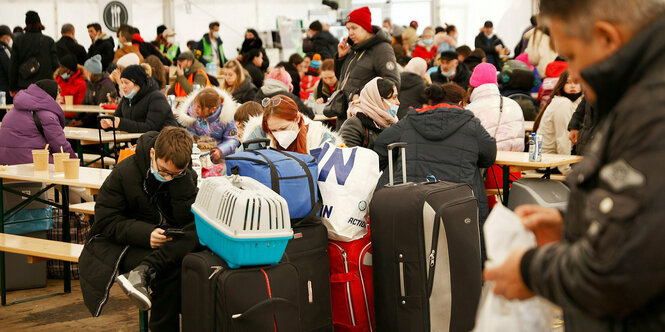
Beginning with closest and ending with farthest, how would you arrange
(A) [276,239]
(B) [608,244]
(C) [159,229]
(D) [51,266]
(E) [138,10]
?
(B) [608,244] → (A) [276,239] → (C) [159,229] → (D) [51,266] → (E) [138,10]

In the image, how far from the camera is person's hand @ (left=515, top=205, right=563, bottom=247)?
141cm

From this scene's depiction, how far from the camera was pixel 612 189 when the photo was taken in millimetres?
1112

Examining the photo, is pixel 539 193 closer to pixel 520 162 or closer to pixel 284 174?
pixel 520 162

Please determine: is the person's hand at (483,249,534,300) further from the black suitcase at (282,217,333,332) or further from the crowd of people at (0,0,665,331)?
the black suitcase at (282,217,333,332)

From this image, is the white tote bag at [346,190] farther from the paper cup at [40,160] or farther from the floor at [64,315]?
the paper cup at [40,160]

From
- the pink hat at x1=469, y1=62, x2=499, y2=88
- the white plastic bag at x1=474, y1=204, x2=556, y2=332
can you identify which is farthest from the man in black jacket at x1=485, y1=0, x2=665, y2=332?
the pink hat at x1=469, y1=62, x2=499, y2=88

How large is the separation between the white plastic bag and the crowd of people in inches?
1.8

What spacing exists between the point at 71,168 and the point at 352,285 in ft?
6.36

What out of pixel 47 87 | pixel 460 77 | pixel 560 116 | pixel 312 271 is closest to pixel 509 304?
pixel 312 271

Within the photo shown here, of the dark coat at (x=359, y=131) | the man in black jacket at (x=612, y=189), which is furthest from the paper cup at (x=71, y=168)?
the man in black jacket at (x=612, y=189)

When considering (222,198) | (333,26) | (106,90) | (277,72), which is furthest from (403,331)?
(333,26)

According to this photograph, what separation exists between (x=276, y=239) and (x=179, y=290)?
766 mm

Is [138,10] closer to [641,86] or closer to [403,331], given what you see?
[403,331]

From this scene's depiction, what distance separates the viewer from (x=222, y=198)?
2693 millimetres
